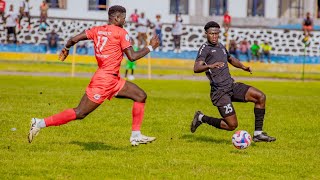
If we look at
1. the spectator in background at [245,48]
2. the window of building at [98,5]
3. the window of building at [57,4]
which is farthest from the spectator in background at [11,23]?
the spectator in background at [245,48]

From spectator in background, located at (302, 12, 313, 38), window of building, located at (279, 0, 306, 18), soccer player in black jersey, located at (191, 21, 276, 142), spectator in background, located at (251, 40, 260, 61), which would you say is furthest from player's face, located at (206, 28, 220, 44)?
window of building, located at (279, 0, 306, 18)

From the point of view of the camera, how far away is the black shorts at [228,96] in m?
15.3

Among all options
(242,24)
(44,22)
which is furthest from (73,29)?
(242,24)

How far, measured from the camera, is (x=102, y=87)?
45.8ft

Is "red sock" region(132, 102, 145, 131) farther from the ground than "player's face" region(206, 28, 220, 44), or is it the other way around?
"player's face" region(206, 28, 220, 44)

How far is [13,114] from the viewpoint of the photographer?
759 inches

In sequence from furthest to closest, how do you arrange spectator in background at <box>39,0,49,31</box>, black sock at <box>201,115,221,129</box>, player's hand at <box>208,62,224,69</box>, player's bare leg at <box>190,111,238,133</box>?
spectator in background at <box>39,0,49,31</box>, black sock at <box>201,115,221,129</box>, player's bare leg at <box>190,111,238,133</box>, player's hand at <box>208,62,224,69</box>

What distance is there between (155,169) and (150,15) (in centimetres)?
4861

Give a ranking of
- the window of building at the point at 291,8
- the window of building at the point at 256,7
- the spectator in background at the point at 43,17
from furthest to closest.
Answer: the window of building at the point at 291,8, the window of building at the point at 256,7, the spectator in background at the point at 43,17

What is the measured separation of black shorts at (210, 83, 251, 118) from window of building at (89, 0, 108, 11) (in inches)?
1813

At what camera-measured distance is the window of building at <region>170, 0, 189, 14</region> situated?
6141cm

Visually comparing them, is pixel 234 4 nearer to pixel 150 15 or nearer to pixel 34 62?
pixel 150 15

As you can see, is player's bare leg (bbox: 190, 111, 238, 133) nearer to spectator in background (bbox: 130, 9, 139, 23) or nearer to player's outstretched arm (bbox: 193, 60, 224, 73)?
player's outstretched arm (bbox: 193, 60, 224, 73)

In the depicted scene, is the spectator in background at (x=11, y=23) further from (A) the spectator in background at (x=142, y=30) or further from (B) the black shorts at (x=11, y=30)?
(A) the spectator in background at (x=142, y=30)
